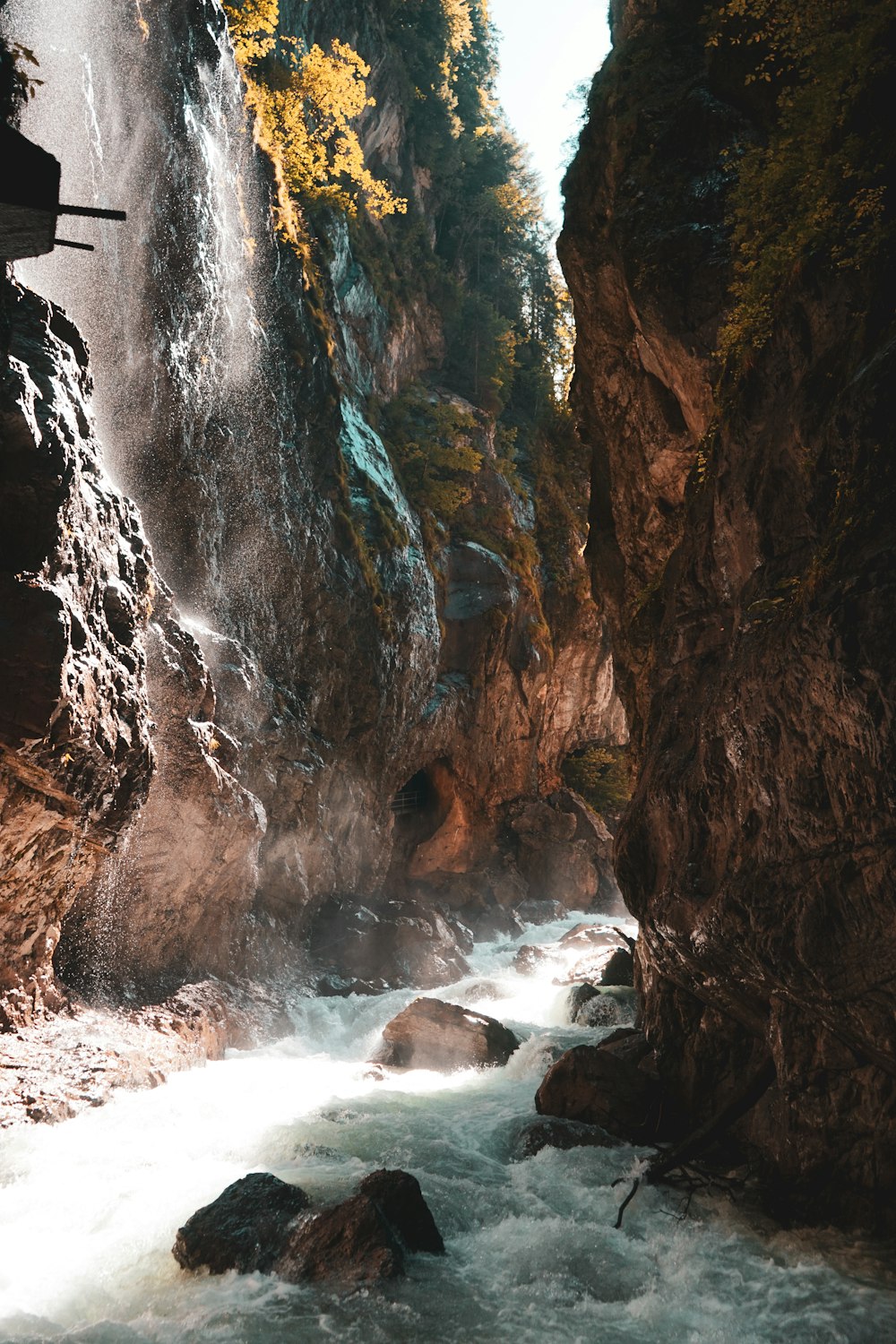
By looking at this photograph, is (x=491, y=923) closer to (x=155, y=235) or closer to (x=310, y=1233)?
(x=310, y=1233)

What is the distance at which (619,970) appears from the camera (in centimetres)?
1808

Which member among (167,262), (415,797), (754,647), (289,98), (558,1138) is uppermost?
(289,98)

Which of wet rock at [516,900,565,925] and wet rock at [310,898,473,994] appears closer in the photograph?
wet rock at [310,898,473,994]

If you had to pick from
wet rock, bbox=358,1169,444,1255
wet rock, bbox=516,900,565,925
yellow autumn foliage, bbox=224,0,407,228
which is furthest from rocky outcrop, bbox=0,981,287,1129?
yellow autumn foliage, bbox=224,0,407,228

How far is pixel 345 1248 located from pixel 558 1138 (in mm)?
3565

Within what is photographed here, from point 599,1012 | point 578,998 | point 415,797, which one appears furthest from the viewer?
point 415,797

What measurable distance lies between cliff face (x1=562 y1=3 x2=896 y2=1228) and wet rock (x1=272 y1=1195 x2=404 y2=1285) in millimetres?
3756

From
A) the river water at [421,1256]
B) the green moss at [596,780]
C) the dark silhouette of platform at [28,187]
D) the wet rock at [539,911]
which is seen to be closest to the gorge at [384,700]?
the river water at [421,1256]

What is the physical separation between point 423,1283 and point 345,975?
13.4 metres

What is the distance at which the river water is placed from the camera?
230 inches

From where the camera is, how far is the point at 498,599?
27.9 m

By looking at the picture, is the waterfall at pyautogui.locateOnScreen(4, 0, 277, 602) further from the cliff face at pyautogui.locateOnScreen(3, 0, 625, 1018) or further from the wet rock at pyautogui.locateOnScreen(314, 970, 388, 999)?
the wet rock at pyautogui.locateOnScreen(314, 970, 388, 999)

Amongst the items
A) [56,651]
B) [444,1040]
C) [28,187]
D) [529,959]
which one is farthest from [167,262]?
[529,959]

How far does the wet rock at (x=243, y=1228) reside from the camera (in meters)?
6.55
